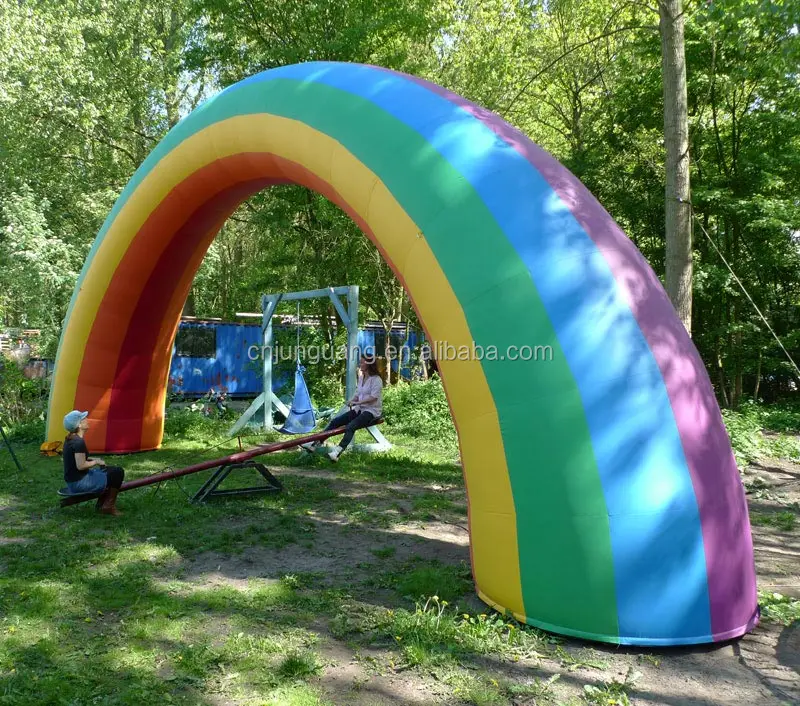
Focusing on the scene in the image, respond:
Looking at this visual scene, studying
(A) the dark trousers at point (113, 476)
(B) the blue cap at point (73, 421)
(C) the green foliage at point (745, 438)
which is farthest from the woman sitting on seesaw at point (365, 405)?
(C) the green foliage at point (745, 438)

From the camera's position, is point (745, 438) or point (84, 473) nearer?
point (84, 473)

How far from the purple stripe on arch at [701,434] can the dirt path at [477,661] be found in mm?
257

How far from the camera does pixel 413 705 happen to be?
2.95 meters

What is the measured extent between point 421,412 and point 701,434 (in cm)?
910

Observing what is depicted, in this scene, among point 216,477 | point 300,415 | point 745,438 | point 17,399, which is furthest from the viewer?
point 17,399

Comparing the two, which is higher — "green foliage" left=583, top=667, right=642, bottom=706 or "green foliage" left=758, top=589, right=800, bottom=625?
"green foliage" left=758, top=589, right=800, bottom=625

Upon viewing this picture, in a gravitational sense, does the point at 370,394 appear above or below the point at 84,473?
above

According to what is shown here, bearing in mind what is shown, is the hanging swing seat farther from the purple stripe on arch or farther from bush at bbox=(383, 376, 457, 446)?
the purple stripe on arch

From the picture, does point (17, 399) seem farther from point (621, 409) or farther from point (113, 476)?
point (621, 409)

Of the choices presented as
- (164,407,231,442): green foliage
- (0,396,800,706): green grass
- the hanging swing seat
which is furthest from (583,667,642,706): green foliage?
(164,407,231,442): green foliage

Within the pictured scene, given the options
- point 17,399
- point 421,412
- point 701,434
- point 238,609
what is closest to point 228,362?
point 17,399

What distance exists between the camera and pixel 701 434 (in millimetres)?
3707

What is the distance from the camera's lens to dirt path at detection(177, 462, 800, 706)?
3082mm

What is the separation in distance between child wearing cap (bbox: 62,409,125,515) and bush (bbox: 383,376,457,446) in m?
5.99
